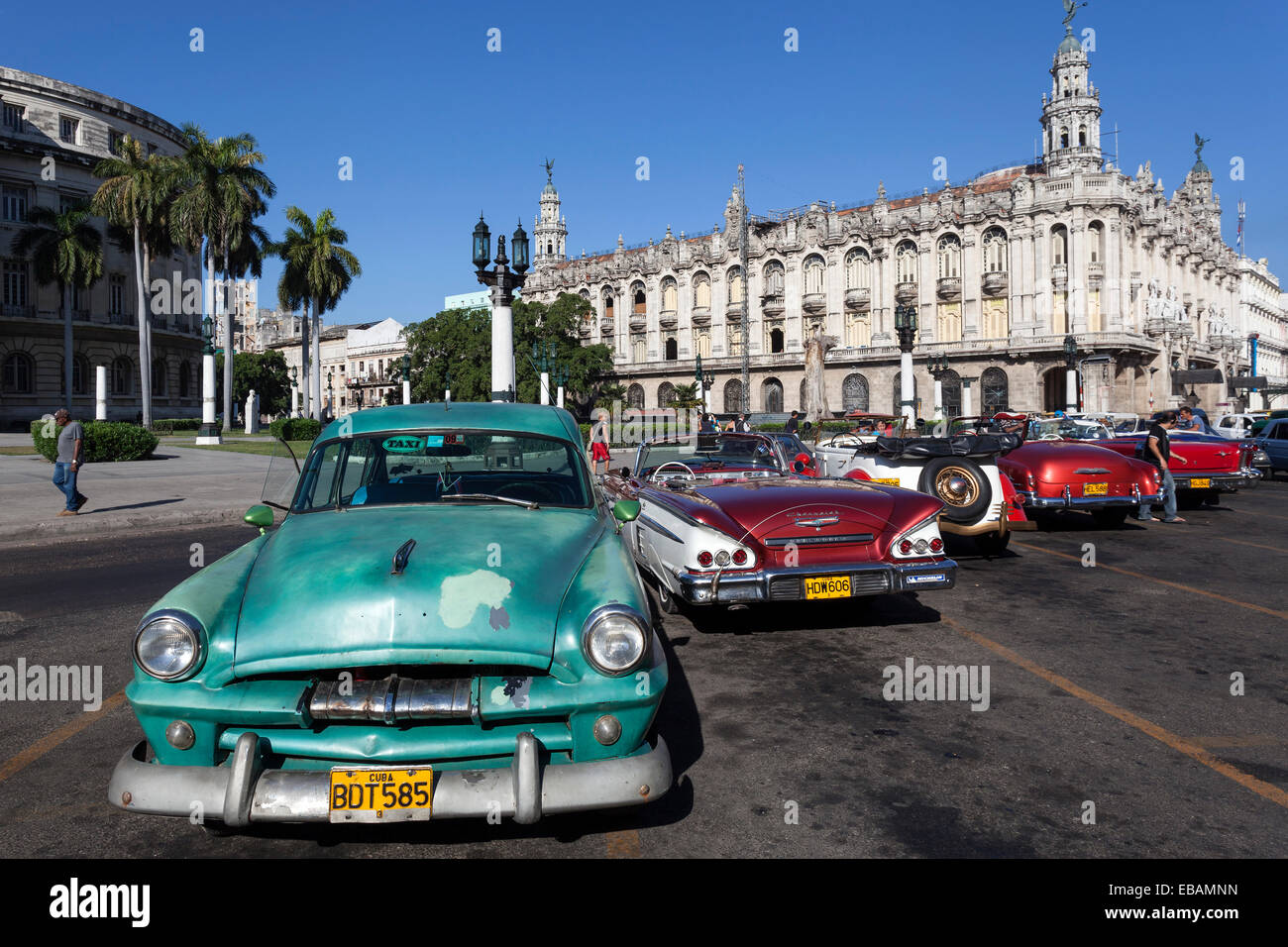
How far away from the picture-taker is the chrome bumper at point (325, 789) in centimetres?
272

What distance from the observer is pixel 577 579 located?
3447 millimetres

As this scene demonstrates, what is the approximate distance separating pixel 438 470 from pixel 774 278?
2731 inches

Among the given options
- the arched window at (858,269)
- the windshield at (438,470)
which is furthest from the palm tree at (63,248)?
the windshield at (438,470)

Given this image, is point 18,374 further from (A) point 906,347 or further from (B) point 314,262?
(A) point 906,347

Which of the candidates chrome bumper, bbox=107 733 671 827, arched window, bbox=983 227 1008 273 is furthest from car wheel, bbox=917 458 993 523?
arched window, bbox=983 227 1008 273

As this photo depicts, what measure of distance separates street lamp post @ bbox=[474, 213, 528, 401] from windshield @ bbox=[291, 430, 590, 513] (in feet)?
50.0

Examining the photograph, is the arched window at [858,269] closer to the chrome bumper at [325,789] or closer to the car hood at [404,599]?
the car hood at [404,599]

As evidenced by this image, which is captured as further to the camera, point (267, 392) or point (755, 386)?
point (267, 392)

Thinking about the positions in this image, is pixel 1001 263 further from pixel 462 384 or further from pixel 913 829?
pixel 913 829

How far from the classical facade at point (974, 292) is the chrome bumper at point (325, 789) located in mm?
57513

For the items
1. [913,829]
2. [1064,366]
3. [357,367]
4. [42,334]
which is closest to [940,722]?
[913,829]

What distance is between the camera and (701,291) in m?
75.2

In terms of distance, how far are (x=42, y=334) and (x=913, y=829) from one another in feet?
209

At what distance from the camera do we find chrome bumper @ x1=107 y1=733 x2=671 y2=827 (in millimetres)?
2725
